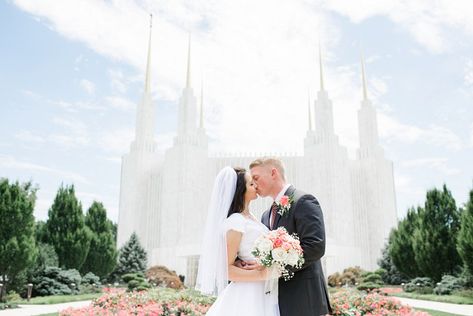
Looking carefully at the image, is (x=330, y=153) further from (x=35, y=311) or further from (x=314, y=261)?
(x=314, y=261)

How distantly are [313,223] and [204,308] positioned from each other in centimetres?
488

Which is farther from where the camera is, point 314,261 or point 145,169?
point 145,169

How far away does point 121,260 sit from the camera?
95.8 ft

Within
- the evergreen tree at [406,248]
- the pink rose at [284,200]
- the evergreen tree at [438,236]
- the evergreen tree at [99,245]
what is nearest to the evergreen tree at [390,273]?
the evergreen tree at [406,248]

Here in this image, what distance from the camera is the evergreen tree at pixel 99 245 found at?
24047 millimetres

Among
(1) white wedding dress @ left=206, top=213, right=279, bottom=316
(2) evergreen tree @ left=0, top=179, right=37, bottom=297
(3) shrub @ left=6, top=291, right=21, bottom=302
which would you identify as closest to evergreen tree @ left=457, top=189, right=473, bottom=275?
(1) white wedding dress @ left=206, top=213, right=279, bottom=316

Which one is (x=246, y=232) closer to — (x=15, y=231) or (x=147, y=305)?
(x=147, y=305)

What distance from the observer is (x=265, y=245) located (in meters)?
2.91

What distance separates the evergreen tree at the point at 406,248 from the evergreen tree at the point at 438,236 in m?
2.43

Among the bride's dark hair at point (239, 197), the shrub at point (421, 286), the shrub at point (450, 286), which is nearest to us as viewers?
the bride's dark hair at point (239, 197)

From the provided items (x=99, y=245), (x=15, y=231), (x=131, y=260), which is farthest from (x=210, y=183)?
(x=15, y=231)

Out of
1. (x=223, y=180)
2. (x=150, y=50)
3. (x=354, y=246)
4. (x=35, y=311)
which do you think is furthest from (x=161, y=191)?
(x=223, y=180)

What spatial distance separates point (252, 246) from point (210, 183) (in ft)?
109

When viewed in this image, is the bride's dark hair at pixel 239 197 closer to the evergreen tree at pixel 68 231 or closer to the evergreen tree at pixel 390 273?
the evergreen tree at pixel 68 231
